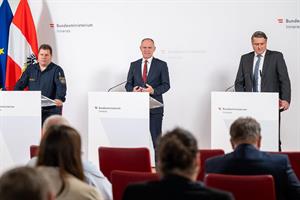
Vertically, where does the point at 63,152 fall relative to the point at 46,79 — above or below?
below

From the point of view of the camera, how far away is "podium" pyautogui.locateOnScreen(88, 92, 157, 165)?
6625 mm

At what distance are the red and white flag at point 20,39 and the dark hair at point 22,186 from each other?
7121 mm

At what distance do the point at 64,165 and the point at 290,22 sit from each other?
632 centimetres

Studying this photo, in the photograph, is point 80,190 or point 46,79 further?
point 46,79

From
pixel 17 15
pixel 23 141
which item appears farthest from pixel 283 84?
pixel 17 15

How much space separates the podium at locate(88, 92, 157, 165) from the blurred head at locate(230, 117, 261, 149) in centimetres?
310

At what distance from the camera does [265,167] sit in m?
3.38

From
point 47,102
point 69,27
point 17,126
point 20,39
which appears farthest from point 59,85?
point 69,27

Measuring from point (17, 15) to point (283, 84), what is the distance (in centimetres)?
432

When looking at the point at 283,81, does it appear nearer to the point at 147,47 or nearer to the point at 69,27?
the point at 147,47

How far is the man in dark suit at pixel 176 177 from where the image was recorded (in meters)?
2.22

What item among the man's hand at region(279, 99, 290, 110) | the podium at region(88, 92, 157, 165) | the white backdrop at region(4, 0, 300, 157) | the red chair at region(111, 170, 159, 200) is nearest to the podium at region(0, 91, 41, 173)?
the podium at region(88, 92, 157, 165)

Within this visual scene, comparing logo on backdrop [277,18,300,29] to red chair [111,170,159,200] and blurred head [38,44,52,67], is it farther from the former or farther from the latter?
red chair [111,170,159,200]

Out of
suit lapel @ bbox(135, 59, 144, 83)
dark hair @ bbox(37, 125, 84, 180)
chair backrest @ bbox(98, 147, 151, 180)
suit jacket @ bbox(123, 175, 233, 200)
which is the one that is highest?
suit lapel @ bbox(135, 59, 144, 83)
